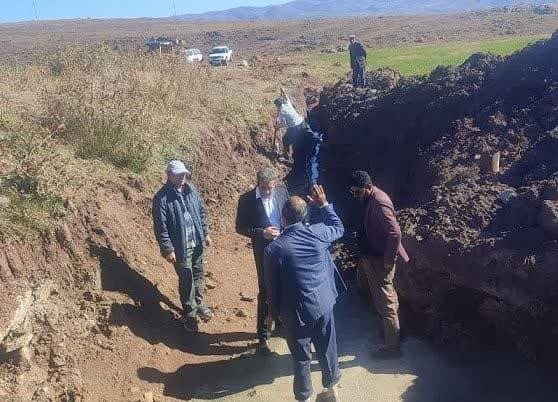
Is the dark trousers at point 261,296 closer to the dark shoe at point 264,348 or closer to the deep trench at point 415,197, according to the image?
the dark shoe at point 264,348

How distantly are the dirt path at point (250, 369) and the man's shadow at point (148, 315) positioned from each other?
0.04 ft

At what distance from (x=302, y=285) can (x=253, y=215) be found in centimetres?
134

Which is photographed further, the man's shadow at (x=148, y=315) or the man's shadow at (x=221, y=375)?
the man's shadow at (x=148, y=315)

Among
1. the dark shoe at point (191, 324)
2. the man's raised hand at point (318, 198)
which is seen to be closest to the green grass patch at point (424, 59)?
the dark shoe at point (191, 324)

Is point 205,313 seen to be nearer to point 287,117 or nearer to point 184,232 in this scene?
point 184,232

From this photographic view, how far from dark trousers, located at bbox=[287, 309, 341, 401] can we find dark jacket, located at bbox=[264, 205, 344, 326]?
0.10 m

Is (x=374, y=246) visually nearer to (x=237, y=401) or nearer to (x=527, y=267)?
(x=527, y=267)

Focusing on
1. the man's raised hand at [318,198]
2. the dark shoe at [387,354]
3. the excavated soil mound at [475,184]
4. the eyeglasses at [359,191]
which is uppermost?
the man's raised hand at [318,198]

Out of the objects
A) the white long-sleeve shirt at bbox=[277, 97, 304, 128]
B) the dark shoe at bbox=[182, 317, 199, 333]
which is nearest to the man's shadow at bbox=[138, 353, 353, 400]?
the dark shoe at bbox=[182, 317, 199, 333]

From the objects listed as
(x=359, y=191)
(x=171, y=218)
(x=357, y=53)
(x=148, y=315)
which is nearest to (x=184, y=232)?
(x=171, y=218)

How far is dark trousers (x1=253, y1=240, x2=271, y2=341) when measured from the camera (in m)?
6.13

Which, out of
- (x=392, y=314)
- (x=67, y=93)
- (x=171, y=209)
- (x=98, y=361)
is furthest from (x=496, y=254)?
(x=67, y=93)

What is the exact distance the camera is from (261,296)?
639cm

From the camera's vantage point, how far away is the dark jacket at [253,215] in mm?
5918
